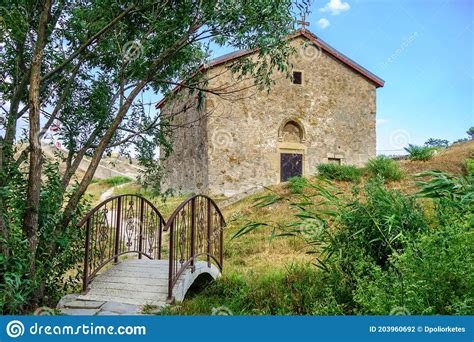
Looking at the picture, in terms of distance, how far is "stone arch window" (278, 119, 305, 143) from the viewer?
18328 millimetres

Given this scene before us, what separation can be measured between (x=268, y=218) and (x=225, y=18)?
22.9 ft

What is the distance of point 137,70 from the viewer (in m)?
6.86

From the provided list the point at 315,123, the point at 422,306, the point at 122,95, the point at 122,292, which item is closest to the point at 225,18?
the point at 122,95

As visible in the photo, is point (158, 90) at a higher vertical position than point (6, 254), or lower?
higher

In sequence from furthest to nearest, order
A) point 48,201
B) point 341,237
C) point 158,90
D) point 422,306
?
point 158,90
point 48,201
point 341,237
point 422,306

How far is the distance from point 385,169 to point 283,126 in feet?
17.8

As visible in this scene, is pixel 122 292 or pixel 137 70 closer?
pixel 122 292

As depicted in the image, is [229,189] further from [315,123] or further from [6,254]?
[6,254]

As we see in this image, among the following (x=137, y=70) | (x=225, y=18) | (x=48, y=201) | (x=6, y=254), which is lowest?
(x=6, y=254)

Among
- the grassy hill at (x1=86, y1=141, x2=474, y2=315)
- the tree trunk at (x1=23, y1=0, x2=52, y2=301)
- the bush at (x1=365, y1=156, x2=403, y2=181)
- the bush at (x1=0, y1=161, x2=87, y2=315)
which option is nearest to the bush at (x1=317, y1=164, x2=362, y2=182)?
the bush at (x1=365, y1=156, x2=403, y2=181)

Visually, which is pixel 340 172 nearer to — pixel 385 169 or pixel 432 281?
pixel 385 169

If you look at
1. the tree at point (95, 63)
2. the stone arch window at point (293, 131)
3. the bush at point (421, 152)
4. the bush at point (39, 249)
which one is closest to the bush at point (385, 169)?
the bush at point (421, 152)

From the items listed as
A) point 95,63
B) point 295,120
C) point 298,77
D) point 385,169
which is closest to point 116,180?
point 295,120

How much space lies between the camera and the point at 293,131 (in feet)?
60.8
